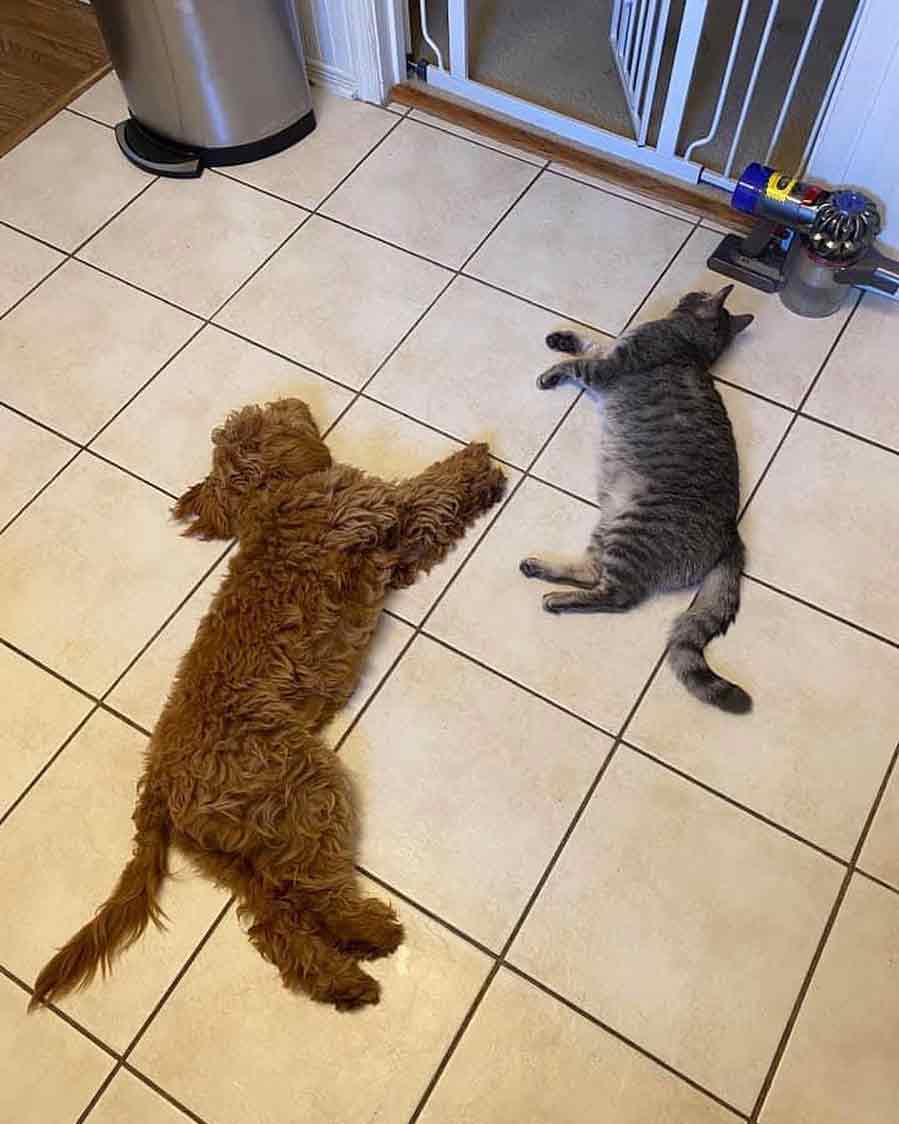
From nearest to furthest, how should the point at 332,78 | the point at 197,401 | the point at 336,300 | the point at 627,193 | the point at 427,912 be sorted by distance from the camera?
the point at 427,912 < the point at 197,401 < the point at 336,300 < the point at 627,193 < the point at 332,78

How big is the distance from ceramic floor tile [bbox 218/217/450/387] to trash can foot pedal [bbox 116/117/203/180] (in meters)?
0.30

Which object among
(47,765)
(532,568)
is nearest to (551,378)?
(532,568)

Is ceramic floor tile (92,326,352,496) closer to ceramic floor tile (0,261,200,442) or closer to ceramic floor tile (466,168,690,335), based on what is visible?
ceramic floor tile (0,261,200,442)

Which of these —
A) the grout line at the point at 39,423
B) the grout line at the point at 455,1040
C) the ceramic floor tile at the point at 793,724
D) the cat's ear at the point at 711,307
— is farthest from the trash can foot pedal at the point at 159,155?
the grout line at the point at 455,1040

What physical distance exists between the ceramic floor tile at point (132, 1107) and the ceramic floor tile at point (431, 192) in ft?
4.90

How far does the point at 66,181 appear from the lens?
2021 mm

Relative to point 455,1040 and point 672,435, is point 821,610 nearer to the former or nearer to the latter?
point 672,435

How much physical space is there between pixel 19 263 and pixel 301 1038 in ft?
5.19

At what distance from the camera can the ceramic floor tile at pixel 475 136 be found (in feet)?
6.57

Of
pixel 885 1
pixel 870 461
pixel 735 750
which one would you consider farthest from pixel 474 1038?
pixel 885 1

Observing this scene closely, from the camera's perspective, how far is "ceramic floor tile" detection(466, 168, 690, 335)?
181 cm

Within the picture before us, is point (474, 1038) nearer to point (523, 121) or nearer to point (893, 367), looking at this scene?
point (893, 367)

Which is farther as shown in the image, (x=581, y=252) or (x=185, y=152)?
(x=185, y=152)

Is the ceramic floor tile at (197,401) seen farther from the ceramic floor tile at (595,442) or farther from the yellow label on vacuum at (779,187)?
the yellow label on vacuum at (779,187)
